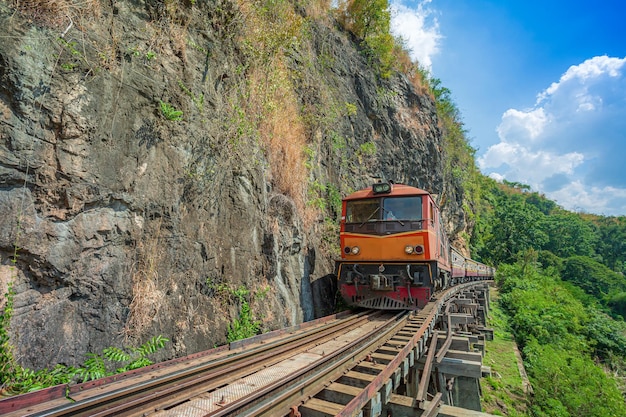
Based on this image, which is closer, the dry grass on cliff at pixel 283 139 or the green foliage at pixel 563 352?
the dry grass on cliff at pixel 283 139

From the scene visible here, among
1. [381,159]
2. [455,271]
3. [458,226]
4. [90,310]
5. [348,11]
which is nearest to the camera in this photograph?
[90,310]

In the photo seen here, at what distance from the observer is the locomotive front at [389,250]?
8.21 meters

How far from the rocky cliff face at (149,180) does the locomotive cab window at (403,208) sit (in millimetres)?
2505

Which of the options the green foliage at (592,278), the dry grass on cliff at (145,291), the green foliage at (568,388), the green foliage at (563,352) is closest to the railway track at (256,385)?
the dry grass on cliff at (145,291)

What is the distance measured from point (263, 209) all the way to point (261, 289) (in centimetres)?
191

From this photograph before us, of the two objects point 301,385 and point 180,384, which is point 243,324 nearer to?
point 180,384

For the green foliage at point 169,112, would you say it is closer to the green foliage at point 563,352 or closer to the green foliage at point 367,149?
the green foliage at point 367,149

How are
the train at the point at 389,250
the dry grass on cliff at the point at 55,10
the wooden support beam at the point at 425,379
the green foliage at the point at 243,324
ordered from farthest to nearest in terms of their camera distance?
the train at the point at 389,250, the green foliage at the point at 243,324, the dry grass on cliff at the point at 55,10, the wooden support beam at the point at 425,379

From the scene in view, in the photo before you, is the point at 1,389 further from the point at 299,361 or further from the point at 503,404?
the point at 503,404

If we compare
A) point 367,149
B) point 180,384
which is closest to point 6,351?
point 180,384

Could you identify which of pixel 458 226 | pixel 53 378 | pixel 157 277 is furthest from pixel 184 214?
pixel 458 226

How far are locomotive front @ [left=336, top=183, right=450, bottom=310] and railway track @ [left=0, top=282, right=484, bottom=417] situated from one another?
2.63 m

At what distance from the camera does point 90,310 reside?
14.7 ft

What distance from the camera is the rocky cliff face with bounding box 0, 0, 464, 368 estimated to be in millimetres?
4121
